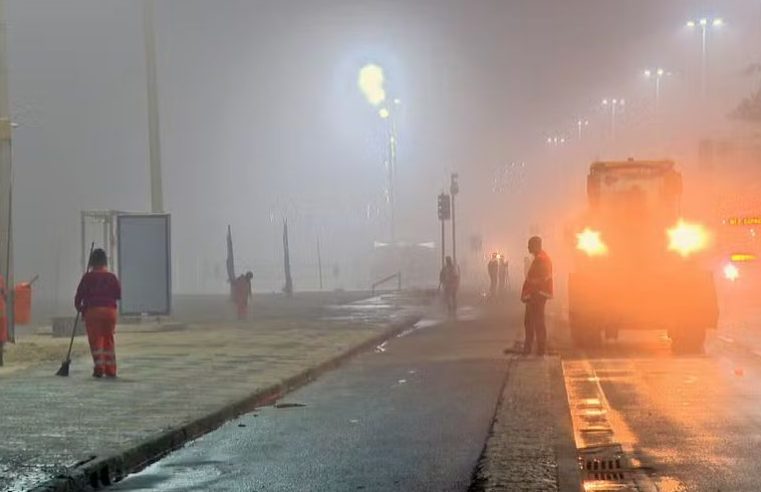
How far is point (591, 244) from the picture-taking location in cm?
2147

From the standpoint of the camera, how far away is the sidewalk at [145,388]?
1016cm

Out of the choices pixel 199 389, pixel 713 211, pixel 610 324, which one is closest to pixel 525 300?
pixel 610 324

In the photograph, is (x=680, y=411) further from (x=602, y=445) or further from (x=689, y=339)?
(x=689, y=339)

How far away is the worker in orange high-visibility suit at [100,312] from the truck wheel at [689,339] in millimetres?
9250

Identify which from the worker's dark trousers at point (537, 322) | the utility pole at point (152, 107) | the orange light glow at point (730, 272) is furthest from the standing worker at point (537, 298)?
the orange light glow at point (730, 272)

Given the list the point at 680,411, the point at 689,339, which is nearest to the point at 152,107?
the point at 689,339

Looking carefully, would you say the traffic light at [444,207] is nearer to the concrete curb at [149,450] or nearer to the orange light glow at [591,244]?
the orange light glow at [591,244]

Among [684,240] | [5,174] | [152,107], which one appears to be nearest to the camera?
[5,174]

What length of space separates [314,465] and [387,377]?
7410 mm

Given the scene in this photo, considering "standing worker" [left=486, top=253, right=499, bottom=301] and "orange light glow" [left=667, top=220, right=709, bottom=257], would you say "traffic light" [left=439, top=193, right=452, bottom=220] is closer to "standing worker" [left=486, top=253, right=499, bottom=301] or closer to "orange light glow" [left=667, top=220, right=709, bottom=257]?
"standing worker" [left=486, top=253, right=499, bottom=301]

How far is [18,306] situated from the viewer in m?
25.4

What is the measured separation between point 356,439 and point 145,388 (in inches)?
177

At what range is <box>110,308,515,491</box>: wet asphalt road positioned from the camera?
913 cm

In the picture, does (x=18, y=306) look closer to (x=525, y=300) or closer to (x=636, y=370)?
(x=525, y=300)
